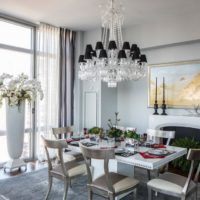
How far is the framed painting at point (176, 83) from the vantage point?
465cm

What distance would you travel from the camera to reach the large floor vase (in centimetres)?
428

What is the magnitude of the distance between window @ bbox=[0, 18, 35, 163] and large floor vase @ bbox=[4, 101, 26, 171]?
476mm

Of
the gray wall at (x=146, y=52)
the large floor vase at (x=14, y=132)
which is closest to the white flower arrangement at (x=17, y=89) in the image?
the large floor vase at (x=14, y=132)

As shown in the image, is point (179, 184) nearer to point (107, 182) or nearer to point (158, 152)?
point (158, 152)

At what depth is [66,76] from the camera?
5.55 meters

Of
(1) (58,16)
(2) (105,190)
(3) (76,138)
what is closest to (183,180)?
(2) (105,190)

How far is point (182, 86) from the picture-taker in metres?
4.82

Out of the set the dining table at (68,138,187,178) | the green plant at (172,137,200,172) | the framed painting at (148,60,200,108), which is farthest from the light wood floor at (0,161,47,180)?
the framed painting at (148,60,200,108)

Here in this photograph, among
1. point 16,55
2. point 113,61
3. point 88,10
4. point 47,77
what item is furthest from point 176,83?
point 16,55

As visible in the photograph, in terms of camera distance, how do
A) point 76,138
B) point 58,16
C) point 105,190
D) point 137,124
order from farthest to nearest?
point 137,124 → point 58,16 → point 76,138 → point 105,190

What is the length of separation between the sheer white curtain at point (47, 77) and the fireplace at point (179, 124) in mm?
2374

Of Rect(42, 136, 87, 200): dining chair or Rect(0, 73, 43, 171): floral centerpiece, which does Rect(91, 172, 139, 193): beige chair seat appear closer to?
Rect(42, 136, 87, 200): dining chair

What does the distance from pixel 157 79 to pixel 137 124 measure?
49.3 inches

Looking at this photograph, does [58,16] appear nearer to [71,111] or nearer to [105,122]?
[71,111]
